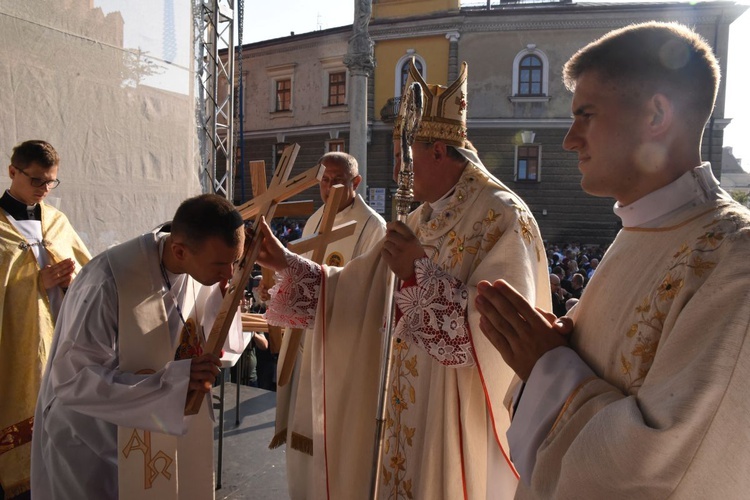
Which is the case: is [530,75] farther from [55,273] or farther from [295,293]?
[295,293]

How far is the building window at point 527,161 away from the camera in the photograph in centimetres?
2353

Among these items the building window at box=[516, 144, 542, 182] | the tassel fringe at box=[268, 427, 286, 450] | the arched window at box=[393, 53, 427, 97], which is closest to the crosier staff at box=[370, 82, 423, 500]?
the tassel fringe at box=[268, 427, 286, 450]

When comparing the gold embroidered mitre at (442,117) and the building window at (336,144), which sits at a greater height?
the building window at (336,144)

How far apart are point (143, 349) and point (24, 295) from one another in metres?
2.02

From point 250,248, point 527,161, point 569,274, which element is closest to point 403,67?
point 527,161

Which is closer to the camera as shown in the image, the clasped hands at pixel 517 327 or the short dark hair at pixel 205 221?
the clasped hands at pixel 517 327

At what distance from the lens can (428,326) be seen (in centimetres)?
233

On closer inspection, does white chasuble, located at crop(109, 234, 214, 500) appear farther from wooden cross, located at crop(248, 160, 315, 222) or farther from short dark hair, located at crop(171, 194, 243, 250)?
wooden cross, located at crop(248, 160, 315, 222)

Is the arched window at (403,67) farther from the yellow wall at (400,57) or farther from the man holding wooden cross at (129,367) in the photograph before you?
the man holding wooden cross at (129,367)

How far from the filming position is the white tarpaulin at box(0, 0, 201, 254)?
507 centimetres

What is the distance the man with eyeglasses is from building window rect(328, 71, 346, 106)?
23.1 m

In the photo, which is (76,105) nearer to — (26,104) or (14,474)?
(26,104)

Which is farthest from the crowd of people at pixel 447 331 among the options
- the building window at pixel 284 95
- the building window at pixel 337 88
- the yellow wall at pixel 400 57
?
the building window at pixel 284 95

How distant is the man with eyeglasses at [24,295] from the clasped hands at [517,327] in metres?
3.31
